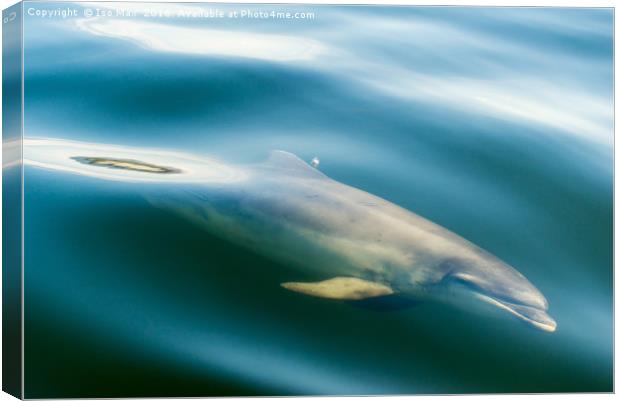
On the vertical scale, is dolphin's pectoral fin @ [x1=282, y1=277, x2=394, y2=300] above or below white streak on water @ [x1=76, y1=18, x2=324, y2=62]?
below

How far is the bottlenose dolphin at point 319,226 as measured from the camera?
456 inches

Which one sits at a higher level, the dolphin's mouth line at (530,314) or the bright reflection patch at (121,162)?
the bright reflection patch at (121,162)

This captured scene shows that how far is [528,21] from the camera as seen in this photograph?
40.2ft

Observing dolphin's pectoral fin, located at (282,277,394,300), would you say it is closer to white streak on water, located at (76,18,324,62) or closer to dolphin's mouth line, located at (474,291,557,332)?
dolphin's mouth line, located at (474,291,557,332)

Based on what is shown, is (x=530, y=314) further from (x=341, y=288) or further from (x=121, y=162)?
(x=121, y=162)

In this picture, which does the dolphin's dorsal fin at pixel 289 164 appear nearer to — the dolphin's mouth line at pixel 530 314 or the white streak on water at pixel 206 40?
the white streak on water at pixel 206 40

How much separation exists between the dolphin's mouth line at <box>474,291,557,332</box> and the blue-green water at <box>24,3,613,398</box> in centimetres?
10

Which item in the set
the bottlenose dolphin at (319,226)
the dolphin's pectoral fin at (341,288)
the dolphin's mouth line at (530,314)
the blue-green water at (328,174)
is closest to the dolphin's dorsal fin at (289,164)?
the bottlenose dolphin at (319,226)

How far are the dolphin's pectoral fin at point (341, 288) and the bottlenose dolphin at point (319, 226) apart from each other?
0.04ft

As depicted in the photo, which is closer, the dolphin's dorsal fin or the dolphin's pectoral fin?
the dolphin's pectoral fin

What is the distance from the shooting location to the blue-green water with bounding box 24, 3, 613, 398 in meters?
11.3

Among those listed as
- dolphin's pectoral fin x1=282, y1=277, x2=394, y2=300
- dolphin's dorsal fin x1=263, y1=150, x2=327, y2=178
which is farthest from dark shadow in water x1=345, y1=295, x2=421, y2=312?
dolphin's dorsal fin x1=263, y1=150, x2=327, y2=178

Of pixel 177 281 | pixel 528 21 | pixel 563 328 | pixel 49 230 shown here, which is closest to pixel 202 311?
pixel 177 281

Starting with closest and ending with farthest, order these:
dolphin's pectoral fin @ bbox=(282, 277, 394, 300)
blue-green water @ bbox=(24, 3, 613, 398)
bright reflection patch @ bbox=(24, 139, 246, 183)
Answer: blue-green water @ bbox=(24, 3, 613, 398) < dolphin's pectoral fin @ bbox=(282, 277, 394, 300) < bright reflection patch @ bbox=(24, 139, 246, 183)
